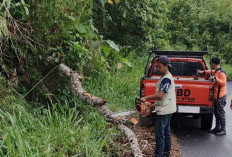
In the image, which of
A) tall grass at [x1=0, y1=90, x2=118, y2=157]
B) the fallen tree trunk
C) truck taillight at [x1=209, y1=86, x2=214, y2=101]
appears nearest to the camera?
tall grass at [x1=0, y1=90, x2=118, y2=157]

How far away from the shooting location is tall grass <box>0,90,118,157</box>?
3980 millimetres

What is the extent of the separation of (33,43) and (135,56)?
26.6ft

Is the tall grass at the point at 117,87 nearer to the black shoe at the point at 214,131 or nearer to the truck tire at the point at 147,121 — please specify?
the truck tire at the point at 147,121

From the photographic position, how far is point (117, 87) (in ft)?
33.1

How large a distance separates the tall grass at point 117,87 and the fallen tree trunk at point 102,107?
2.13 metres

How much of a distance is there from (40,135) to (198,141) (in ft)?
12.6

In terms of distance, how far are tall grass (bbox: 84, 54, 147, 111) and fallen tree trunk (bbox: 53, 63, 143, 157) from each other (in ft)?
6.98

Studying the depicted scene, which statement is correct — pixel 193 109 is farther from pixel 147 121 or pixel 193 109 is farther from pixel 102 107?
pixel 102 107

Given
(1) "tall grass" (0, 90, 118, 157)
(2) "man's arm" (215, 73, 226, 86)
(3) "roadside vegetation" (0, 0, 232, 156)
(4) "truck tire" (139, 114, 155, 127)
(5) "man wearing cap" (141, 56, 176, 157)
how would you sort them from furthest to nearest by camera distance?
(4) "truck tire" (139, 114, 155, 127) < (2) "man's arm" (215, 73, 226, 86) < (5) "man wearing cap" (141, 56, 176, 157) < (3) "roadside vegetation" (0, 0, 232, 156) < (1) "tall grass" (0, 90, 118, 157)

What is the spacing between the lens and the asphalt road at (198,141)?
6232mm

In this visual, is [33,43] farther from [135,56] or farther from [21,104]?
[135,56]

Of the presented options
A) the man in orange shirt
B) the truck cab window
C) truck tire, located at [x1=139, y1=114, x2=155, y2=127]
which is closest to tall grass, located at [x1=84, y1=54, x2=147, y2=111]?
truck tire, located at [x1=139, y1=114, x2=155, y2=127]

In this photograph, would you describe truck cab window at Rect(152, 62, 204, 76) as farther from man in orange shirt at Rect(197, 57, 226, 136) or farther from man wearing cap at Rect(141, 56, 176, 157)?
man wearing cap at Rect(141, 56, 176, 157)

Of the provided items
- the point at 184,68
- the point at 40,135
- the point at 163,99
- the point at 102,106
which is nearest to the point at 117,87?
the point at 184,68
